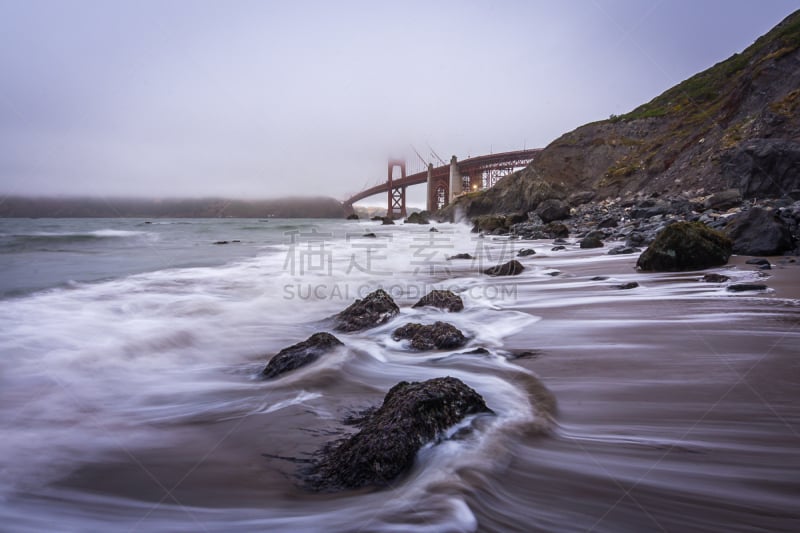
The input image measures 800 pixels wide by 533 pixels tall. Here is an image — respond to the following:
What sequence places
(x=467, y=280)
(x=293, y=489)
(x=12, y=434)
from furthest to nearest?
(x=467, y=280) < (x=12, y=434) < (x=293, y=489)

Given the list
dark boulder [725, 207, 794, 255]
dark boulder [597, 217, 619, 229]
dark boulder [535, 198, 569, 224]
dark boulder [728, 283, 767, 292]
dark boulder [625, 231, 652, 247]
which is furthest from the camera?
dark boulder [535, 198, 569, 224]

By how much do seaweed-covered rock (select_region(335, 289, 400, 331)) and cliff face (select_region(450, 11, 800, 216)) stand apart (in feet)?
36.0

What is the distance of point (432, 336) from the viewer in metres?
3.34

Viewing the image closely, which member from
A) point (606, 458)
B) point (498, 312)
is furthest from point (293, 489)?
point (498, 312)

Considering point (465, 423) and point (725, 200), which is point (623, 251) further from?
point (465, 423)

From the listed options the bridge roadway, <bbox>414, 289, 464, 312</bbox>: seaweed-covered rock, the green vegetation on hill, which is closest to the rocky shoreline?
<bbox>414, 289, 464, 312</bbox>: seaweed-covered rock

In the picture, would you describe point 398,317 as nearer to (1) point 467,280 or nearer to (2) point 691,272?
(1) point 467,280

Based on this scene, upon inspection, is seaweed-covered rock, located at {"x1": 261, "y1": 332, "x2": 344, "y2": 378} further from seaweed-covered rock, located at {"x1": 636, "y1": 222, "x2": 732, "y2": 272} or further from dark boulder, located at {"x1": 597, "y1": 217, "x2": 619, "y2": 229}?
dark boulder, located at {"x1": 597, "y1": 217, "x2": 619, "y2": 229}

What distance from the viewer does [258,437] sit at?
2018mm

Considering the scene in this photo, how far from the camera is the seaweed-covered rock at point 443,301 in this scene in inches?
177

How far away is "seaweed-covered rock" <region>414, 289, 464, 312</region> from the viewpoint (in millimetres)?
4496

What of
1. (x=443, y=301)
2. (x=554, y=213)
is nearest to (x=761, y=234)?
(x=443, y=301)

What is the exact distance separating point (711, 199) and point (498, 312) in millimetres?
9738

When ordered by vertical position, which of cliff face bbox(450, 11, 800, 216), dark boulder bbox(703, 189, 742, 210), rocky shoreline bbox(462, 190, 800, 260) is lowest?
rocky shoreline bbox(462, 190, 800, 260)
